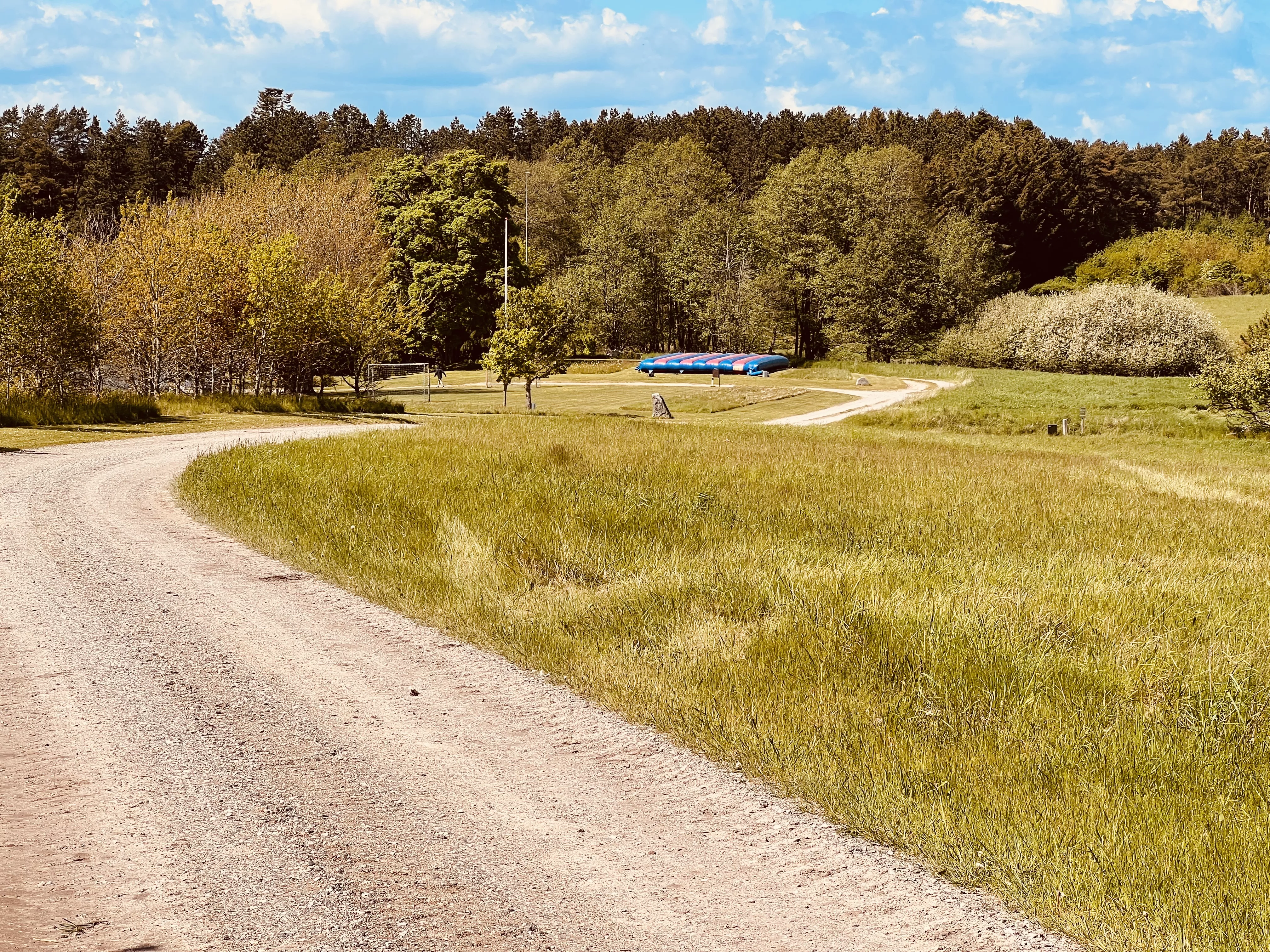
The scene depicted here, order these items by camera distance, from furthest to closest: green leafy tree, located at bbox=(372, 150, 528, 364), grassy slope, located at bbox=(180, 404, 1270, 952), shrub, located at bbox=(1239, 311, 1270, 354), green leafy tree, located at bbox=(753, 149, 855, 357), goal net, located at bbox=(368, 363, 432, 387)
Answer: green leafy tree, located at bbox=(753, 149, 855, 357) → green leafy tree, located at bbox=(372, 150, 528, 364) → goal net, located at bbox=(368, 363, 432, 387) → shrub, located at bbox=(1239, 311, 1270, 354) → grassy slope, located at bbox=(180, 404, 1270, 952)

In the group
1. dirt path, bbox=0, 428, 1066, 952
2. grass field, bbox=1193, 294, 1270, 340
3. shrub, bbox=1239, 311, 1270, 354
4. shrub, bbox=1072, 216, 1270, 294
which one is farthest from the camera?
shrub, bbox=1072, 216, 1270, 294

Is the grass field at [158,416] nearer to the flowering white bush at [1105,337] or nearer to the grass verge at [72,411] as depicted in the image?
the grass verge at [72,411]

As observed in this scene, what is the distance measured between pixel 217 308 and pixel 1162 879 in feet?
120

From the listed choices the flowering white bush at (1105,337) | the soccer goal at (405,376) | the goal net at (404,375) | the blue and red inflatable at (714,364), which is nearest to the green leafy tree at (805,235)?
the blue and red inflatable at (714,364)

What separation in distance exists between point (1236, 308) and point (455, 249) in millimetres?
58203

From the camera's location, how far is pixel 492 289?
67.1 m

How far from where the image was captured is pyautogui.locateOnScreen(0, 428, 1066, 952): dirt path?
4.12 meters

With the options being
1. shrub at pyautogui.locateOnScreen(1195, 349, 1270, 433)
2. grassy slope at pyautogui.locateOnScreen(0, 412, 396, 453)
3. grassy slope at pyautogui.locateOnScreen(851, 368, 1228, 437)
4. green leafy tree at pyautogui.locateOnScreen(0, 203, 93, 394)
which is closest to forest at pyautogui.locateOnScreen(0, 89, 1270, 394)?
green leafy tree at pyautogui.locateOnScreen(0, 203, 93, 394)

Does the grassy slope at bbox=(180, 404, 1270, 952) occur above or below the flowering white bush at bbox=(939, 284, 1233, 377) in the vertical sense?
below

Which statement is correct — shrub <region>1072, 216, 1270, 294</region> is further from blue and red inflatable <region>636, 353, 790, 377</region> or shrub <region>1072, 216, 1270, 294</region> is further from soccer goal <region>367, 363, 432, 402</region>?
soccer goal <region>367, 363, 432, 402</region>

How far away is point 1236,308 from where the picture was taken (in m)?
78.2

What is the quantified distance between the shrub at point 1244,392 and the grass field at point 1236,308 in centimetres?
3758

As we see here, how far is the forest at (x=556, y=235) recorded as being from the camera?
35.5m

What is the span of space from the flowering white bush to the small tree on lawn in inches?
1326
